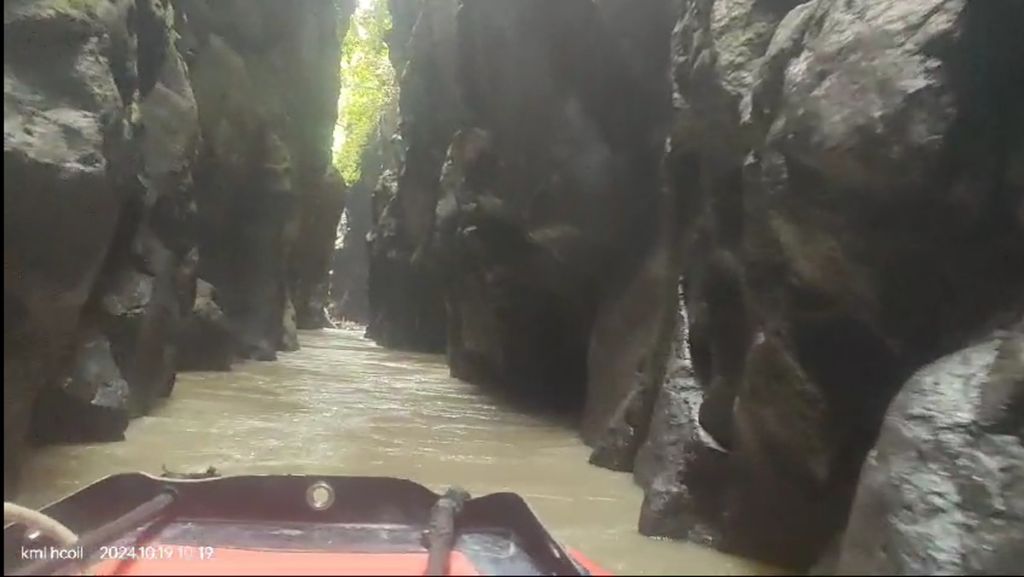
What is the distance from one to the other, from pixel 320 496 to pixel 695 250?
10.6 ft

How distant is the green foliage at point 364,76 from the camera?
81.9 feet

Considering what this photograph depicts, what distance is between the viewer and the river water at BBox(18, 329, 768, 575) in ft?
12.6

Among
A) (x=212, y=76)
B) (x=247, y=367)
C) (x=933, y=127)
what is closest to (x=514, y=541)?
(x=933, y=127)

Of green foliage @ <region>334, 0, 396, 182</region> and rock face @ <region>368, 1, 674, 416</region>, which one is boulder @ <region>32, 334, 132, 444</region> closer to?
rock face @ <region>368, 1, 674, 416</region>

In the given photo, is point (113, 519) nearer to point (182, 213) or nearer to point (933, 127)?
point (933, 127)

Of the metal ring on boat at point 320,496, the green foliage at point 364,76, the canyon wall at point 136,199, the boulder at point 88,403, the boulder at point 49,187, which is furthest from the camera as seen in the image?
the green foliage at point 364,76

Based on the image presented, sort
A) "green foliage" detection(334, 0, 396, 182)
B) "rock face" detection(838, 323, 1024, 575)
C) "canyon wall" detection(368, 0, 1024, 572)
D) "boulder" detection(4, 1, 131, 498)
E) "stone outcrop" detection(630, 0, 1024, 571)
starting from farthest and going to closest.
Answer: "green foliage" detection(334, 0, 396, 182)
"boulder" detection(4, 1, 131, 498)
"stone outcrop" detection(630, 0, 1024, 571)
"canyon wall" detection(368, 0, 1024, 572)
"rock face" detection(838, 323, 1024, 575)

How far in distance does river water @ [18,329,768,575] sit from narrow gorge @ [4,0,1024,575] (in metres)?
0.20

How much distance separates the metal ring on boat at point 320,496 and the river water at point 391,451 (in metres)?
0.75

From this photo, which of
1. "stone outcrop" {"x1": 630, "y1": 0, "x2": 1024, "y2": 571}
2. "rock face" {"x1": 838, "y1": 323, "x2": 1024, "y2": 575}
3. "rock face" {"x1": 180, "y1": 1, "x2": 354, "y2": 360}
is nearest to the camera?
"rock face" {"x1": 838, "y1": 323, "x2": 1024, "y2": 575}

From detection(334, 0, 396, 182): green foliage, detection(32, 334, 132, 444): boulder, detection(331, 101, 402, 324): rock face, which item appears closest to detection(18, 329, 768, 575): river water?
detection(32, 334, 132, 444): boulder

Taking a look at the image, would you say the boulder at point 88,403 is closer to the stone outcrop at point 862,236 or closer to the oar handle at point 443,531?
the oar handle at point 443,531

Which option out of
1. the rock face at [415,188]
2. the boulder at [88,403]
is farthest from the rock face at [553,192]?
the boulder at [88,403]

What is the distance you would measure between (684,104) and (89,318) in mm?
4273
